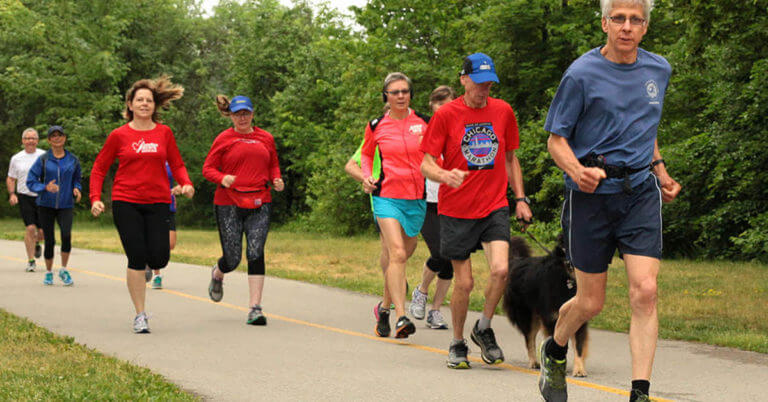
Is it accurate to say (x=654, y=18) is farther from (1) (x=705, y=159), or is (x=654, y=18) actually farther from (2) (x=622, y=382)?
(2) (x=622, y=382)

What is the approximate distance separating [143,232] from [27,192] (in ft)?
23.6

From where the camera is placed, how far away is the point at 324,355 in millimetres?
7629

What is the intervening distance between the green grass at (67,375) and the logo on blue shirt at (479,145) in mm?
2567

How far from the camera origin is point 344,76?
102 ft

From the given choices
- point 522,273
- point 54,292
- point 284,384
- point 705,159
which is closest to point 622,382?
point 522,273

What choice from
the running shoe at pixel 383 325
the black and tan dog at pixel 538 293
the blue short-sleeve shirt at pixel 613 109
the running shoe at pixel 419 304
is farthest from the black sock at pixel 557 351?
the running shoe at pixel 419 304

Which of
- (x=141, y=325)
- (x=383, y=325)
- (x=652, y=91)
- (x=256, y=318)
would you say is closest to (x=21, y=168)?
(x=141, y=325)

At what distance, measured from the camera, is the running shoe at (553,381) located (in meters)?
5.22

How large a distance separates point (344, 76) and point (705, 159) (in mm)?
15114

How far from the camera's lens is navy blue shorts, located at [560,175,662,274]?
478cm

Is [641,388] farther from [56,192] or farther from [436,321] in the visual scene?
[56,192]

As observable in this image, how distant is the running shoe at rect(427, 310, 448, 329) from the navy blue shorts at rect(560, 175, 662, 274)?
175 inches

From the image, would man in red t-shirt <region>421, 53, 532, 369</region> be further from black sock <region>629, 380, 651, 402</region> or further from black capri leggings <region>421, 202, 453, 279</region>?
black sock <region>629, 380, 651, 402</region>

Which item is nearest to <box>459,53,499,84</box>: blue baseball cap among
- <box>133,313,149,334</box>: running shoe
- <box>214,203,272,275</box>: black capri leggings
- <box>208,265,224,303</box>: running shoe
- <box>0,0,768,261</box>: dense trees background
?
<box>214,203,272,275</box>: black capri leggings
